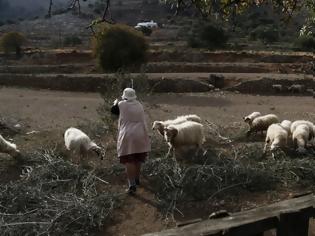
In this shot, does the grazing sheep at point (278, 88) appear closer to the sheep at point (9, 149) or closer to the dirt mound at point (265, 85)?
the dirt mound at point (265, 85)

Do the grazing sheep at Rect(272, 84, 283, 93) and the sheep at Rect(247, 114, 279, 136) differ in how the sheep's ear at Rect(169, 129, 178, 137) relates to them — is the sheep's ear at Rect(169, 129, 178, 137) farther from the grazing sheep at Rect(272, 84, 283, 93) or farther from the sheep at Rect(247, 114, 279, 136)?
the grazing sheep at Rect(272, 84, 283, 93)

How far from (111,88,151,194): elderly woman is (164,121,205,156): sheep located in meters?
1.61

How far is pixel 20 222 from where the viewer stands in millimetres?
7070

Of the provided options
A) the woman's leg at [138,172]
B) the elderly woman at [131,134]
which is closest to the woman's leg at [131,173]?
the elderly woman at [131,134]

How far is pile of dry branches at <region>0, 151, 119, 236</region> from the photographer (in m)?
7.05

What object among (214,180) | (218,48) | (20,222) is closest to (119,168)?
(214,180)

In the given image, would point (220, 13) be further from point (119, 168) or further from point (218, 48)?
point (218, 48)

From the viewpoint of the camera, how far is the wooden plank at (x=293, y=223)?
4172 mm

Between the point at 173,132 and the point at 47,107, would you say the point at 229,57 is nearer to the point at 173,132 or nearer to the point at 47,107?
the point at 47,107

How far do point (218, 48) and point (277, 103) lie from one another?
2472 centimetres

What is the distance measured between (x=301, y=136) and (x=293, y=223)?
6.31 meters

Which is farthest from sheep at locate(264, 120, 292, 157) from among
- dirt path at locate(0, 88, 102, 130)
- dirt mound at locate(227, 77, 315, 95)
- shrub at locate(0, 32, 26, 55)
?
shrub at locate(0, 32, 26, 55)

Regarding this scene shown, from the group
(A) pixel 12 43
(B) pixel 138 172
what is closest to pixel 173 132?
(B) pixel 138 172

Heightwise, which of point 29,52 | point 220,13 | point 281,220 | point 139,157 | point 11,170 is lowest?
point 29,52
